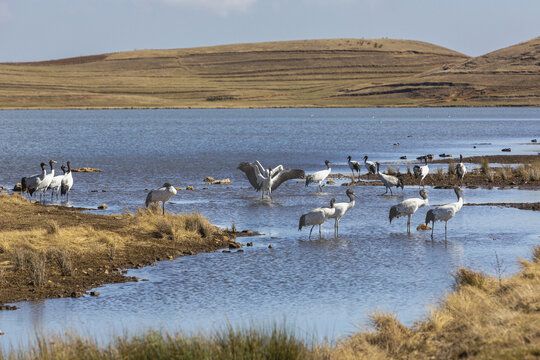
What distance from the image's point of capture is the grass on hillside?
9.04 meters

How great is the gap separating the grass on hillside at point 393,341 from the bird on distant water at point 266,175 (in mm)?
16269

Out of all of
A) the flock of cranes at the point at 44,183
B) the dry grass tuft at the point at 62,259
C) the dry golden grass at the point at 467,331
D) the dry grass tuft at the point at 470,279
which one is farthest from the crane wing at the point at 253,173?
the dry golden grass at the point at 467,331

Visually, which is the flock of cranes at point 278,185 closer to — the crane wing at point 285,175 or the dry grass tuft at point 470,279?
the crane wing at point 285,175

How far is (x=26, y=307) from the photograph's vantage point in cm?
1368

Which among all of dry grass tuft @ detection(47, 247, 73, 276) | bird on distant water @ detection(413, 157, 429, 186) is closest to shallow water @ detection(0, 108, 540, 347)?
bird on distant water @ detection(413, 157, 429, 186)

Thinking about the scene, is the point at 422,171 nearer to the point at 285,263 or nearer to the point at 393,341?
the point at 285,263

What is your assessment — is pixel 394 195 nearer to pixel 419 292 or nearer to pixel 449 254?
pixel 449 254

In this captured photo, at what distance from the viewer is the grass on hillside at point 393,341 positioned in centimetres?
904

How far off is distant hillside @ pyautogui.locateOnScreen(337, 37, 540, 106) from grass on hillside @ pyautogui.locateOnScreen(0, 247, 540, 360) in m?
149

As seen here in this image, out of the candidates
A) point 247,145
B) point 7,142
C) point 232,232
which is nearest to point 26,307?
point 232,232

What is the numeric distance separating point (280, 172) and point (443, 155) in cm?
2214

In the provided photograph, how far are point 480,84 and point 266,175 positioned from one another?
14694 cm

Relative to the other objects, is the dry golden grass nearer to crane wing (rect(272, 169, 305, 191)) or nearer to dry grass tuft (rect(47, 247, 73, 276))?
dry grass tuft (rect(47, 247, 73, 276))

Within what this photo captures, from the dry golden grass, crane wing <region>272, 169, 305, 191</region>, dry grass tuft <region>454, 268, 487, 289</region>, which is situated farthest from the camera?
crane wing <region>272, 169, 305, 191</region>
